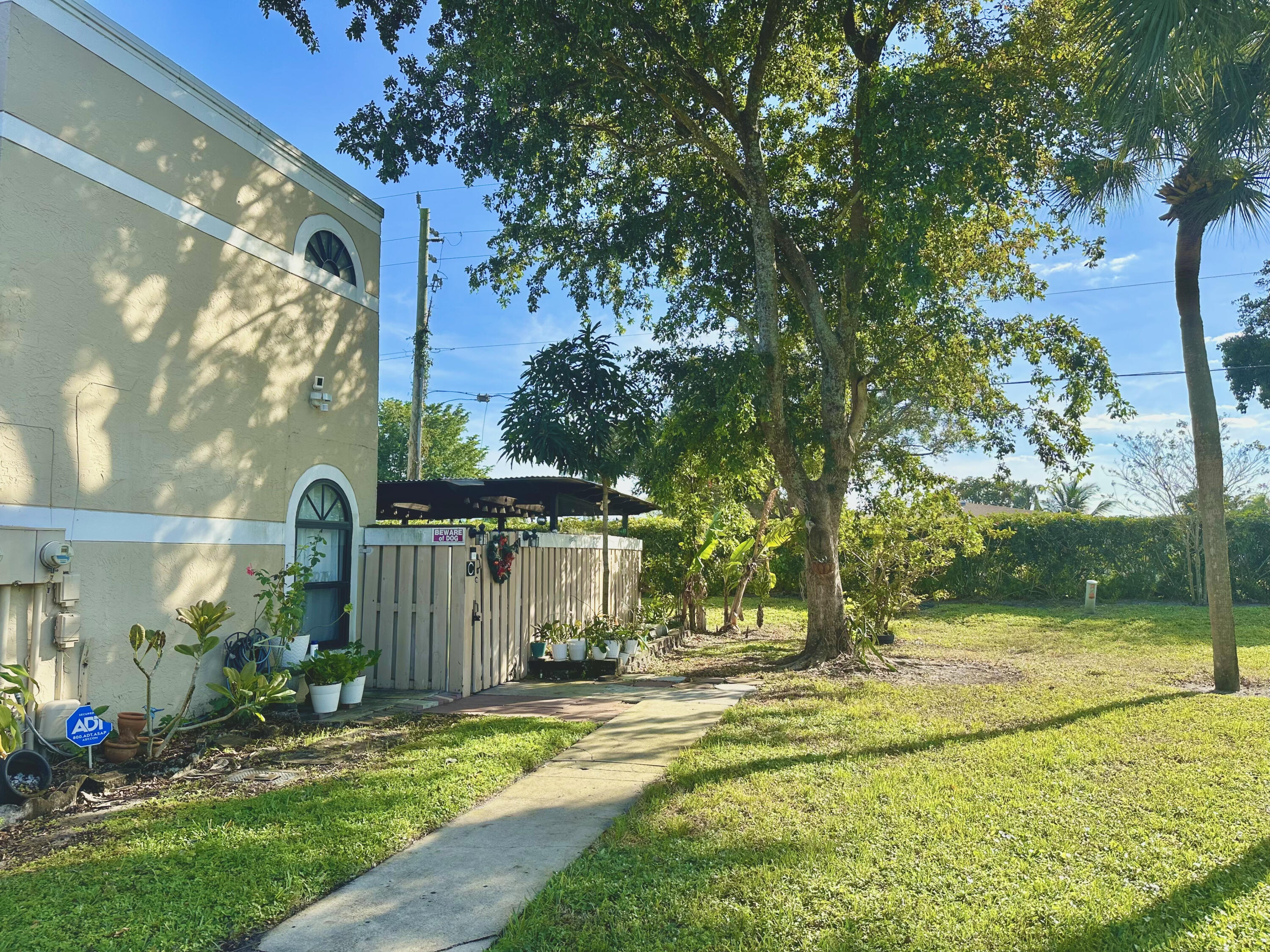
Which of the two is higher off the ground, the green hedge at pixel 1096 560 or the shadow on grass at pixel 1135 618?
the green hedge at pixel 1096 560

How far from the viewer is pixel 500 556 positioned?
9930mm

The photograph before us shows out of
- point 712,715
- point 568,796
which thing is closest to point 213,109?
point 568,796

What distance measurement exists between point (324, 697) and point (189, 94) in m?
5.90

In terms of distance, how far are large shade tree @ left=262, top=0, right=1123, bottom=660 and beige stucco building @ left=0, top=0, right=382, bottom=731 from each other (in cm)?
314

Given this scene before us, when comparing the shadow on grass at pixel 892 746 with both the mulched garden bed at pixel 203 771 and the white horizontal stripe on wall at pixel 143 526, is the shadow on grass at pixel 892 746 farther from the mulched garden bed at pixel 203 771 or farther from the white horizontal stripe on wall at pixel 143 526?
the white horizontal stripe on wall at pixel 143 526

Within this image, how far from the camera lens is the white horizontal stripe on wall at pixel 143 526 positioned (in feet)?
20.1

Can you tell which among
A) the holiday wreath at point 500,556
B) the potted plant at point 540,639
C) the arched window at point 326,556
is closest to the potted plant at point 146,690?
the arched window at point 326,556

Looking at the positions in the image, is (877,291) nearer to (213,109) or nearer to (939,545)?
(939,545)

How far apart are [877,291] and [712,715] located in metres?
6.35

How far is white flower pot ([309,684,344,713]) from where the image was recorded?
814cm

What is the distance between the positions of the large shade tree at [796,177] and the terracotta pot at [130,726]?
7473mm

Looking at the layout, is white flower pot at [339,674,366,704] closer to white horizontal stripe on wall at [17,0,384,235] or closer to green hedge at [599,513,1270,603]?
white horizontal stripe on wall at [17,0,384,235]

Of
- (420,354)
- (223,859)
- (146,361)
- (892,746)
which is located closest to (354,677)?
(146,361)

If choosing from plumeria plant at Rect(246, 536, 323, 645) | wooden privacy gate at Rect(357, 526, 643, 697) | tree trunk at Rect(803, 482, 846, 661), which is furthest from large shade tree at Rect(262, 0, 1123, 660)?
plumeria plant at Rect(246, 536, 323, 645)
